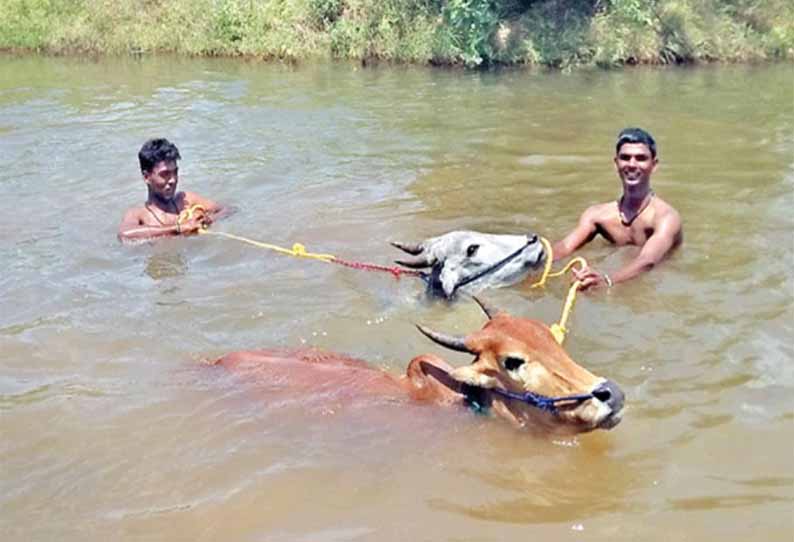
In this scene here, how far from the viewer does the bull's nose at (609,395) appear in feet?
12.7

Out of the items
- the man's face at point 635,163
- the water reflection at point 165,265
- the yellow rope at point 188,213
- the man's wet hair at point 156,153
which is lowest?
the water reflection at point 165,265

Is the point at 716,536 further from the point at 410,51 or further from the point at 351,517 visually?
the point at 410,51

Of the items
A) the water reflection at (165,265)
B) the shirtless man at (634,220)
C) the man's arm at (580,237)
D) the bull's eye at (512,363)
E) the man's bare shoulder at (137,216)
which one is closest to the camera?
the bull's eye at (512,363)

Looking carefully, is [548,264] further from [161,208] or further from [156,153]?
[161,208]

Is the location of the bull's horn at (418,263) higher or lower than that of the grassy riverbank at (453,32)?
lower

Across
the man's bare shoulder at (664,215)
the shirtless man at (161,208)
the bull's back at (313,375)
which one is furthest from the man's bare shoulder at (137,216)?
the man's bare shoulder at (664,215)

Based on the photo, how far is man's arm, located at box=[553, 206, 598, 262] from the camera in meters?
7.10

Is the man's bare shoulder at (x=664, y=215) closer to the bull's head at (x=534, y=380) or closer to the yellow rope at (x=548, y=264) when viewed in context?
the yellow rope at (x=548, y=264)

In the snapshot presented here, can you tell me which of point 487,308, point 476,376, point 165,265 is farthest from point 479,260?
point 165,265

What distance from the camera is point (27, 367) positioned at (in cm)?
550

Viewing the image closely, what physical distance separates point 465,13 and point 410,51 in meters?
1.44

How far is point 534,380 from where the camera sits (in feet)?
13.5

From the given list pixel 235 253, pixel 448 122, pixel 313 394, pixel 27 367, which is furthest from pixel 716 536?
pixel 448 122

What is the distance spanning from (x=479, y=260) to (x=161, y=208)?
353 centimetres
